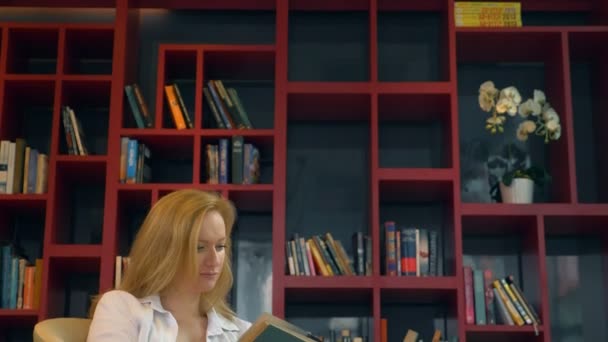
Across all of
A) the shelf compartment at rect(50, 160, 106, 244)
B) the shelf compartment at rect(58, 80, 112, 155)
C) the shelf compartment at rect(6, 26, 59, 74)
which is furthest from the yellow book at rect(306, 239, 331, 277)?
the shelf compartment at rect(6, 26, 59, 74)

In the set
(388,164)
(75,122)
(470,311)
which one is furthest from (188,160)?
(470,311)

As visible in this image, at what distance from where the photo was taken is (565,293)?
4.14 m

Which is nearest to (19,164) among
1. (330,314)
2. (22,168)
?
(22,168)

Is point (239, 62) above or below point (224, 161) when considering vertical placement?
above

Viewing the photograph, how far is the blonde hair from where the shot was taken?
2.55 meters

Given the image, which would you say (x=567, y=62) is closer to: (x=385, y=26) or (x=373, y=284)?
(x=385, y=26)

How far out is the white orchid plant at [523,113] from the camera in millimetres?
3977

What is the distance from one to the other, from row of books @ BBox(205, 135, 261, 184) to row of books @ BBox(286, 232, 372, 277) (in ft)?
1.14

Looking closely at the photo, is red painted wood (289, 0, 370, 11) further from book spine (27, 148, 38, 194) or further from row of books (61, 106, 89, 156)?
book spine (27, 148, 38, 194)

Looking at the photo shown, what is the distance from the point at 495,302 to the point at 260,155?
1.22m

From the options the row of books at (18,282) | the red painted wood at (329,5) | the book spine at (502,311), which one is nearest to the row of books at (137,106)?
the row of books at (18,282)

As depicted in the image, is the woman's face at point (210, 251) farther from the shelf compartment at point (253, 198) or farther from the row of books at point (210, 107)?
the row of books at point (210, 107)

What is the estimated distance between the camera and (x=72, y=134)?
398cm

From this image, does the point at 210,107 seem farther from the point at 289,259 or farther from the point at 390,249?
the point at 390,249
